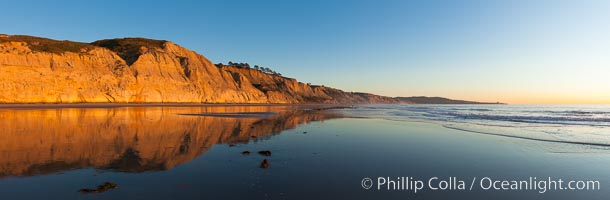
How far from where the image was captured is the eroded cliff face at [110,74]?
42.3 m

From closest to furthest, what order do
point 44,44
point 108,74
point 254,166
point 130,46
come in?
1. point 254,166
2. point 44,44
3. point 108,74
4. point 130,46

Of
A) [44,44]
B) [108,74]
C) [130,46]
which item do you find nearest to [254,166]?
[108,74]

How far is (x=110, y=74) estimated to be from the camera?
2061 inches

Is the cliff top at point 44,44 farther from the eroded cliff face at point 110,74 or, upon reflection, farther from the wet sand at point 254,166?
the wet sand at point 254,166

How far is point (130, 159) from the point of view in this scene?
307 inches

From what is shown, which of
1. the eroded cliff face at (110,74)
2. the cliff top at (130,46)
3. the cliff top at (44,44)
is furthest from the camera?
the cliff top at (130,46)

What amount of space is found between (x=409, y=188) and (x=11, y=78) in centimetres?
5551

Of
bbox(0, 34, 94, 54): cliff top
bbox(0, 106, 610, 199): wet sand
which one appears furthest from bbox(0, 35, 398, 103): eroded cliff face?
bbox(0, 106, 610, 199): wet sand

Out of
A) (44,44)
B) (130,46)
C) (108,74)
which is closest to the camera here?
(44,44)

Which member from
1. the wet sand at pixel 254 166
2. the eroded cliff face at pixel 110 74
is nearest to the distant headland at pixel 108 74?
the eroded cliff face at pixel 110 74

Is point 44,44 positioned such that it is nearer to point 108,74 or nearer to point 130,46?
point 108,74

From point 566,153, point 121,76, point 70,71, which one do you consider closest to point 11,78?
point 70,71

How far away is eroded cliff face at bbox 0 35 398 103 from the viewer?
42344 millimetres

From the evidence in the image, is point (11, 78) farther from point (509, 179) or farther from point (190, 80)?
point (509, 179)
